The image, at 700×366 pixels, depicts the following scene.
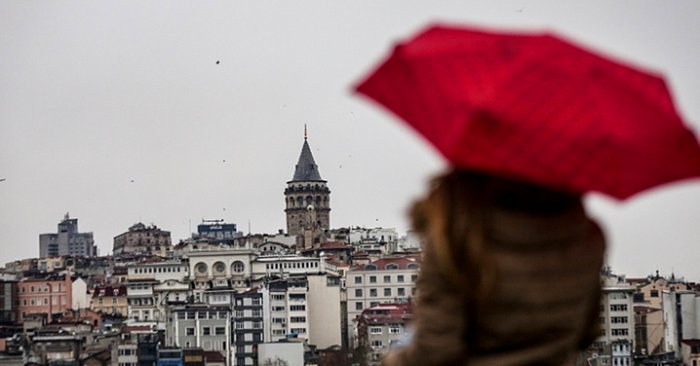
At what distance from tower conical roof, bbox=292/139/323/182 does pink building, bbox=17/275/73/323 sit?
22768 millimetres

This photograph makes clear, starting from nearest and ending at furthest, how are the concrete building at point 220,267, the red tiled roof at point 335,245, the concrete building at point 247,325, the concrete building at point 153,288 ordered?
1. the concrete building at point 247,325
2. the concrete building at point 153,288
3. the concrete building at point 220,267
4. the red tiled roof at point 335,245

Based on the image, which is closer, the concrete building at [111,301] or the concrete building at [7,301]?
the concrete building at [7,301]

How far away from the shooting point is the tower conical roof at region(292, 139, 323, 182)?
81.5m

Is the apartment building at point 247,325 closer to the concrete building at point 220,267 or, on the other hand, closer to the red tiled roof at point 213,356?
the red tiled roof at point 213,356

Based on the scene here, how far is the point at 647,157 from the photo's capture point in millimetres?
1572

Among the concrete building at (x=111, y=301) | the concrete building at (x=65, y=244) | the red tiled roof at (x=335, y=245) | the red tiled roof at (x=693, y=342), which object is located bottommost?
the red tiled roof at (x=693, y=342)

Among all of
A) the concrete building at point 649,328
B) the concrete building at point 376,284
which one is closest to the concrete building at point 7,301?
the concrete building at point 376,284

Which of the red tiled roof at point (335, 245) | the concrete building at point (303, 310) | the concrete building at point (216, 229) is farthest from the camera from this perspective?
the concrete building at point (216, 229)

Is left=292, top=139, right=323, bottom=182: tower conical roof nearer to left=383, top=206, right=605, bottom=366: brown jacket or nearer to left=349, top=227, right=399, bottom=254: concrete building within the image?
left=349, top=227, right=399, bottom=254: concrete building

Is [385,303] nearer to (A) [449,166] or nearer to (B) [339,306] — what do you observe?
(B) [339,306]

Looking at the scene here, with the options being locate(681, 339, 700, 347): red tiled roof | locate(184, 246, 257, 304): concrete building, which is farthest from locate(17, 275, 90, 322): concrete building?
locate(681, 339, 700, 347): red tiled roof

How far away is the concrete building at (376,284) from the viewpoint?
181 feet

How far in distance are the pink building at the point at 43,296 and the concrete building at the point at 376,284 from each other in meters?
9.31

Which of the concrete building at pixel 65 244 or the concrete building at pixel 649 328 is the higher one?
the concrete building at pixel 65 244
